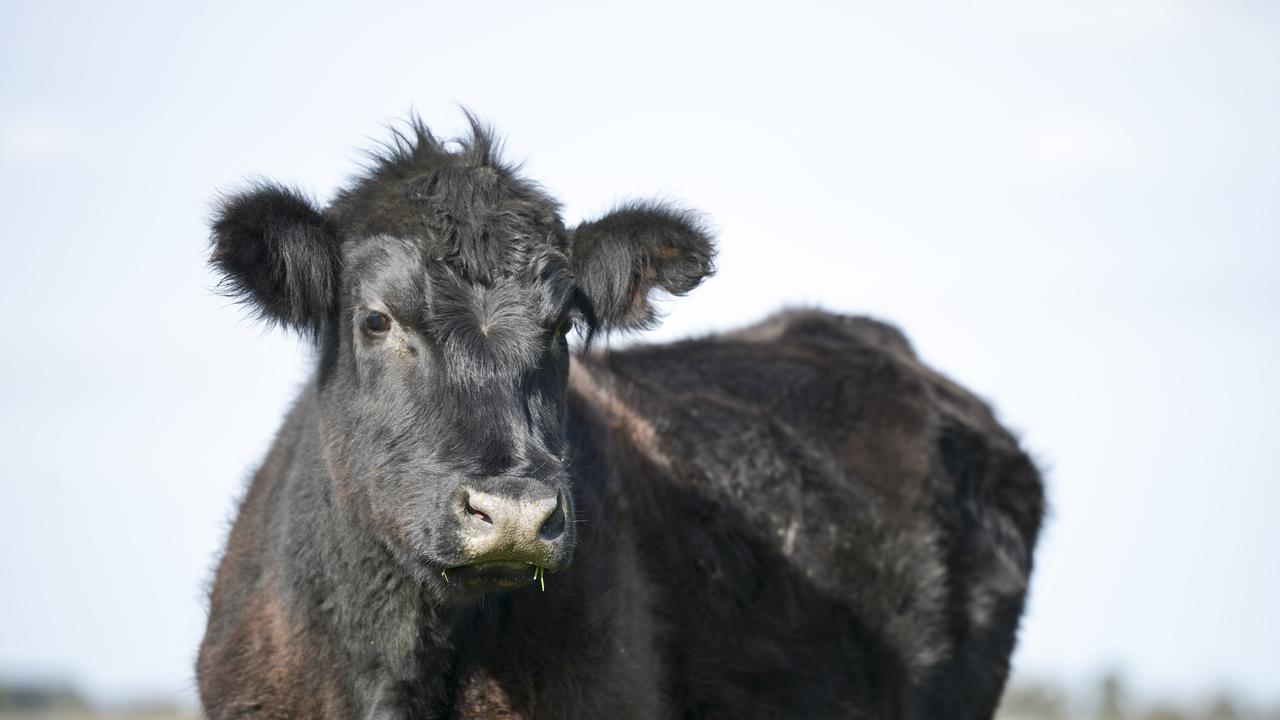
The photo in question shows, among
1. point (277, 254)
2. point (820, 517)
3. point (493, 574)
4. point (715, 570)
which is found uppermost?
point (820, 517)

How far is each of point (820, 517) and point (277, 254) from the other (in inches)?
169

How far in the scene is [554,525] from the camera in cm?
583

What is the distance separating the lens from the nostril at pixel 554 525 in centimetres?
576

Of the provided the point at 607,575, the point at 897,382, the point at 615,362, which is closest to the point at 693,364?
the point at 615,362

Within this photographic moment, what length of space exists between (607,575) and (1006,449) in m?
5.04

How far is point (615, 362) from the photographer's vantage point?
962 centimetres

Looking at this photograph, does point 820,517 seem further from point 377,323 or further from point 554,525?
point 554,525

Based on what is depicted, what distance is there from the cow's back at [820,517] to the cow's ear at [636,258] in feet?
3.16

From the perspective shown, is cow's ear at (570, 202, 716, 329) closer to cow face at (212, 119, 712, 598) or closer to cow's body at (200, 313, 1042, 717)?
cow face at (212, 119, 712, 598)

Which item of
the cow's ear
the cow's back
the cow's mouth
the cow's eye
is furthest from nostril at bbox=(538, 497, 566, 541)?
the cow's back

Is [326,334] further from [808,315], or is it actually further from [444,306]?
[808,315]

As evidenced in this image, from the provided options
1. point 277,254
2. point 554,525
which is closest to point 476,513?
point 554,525

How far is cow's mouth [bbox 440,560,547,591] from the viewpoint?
588 cm

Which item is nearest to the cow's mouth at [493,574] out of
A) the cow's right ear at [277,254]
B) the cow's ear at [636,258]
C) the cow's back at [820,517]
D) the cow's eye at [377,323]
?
the cow's eye at [377,323]
